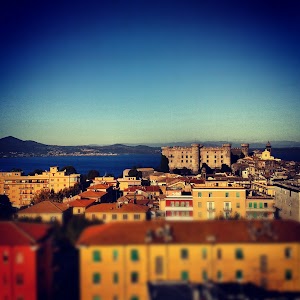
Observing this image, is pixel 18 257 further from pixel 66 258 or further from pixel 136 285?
pixel 136 285

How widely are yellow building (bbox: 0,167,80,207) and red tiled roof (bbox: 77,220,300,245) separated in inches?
729

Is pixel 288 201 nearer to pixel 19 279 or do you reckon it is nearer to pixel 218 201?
pixel 218 201

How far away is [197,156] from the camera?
48.6 m

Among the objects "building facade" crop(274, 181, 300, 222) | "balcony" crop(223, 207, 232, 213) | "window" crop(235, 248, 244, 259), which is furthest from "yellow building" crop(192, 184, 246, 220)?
"window" crop(235, 248, 244, 259)

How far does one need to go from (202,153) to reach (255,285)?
4226cm

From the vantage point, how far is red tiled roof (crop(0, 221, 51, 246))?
7.45 m

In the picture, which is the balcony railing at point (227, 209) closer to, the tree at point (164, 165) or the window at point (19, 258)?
the window at point (19, 258)

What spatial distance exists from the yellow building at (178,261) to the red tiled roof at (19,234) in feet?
2.83

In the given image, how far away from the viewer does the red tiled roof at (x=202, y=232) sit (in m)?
7.55

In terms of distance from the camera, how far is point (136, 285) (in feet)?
24.3

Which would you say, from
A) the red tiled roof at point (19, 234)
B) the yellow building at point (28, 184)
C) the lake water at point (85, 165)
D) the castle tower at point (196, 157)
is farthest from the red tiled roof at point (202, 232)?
the lake water at point (85, 165)

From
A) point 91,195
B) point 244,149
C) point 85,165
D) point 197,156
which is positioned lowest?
point 85,165

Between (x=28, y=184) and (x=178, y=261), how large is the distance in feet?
67.5

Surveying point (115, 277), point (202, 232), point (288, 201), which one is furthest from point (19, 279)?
point (288, 201)
